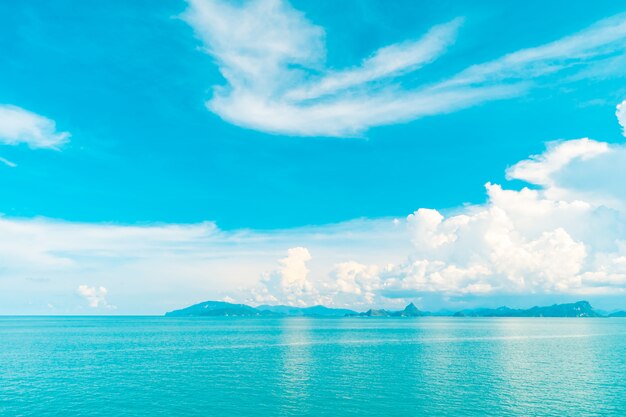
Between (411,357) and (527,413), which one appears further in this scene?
(411,357)

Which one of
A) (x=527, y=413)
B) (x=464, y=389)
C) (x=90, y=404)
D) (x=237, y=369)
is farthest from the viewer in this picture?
(x=237, y=369)

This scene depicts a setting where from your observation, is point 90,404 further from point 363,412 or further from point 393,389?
point 393,389

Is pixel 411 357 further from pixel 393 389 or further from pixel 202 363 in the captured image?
pixel 202 363

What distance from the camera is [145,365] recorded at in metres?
122

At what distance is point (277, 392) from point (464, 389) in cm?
3914

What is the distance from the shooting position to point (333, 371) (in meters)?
111

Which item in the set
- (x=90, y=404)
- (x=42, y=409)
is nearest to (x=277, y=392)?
(x=90, y=404)

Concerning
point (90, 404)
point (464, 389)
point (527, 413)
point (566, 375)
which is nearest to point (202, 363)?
point (90, 404)

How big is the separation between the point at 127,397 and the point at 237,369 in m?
37.0

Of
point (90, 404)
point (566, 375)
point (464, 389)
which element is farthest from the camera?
point (566, 375)

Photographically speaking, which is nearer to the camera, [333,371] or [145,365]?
[333,371]

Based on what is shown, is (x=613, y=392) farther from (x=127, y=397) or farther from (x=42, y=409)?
(x=42, y=409)

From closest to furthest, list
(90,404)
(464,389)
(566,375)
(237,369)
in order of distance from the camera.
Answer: (90,404)
(464,389)
(566,375)
(237,369)

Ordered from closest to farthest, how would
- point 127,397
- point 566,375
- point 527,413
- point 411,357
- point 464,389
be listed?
point 527,413 < point 127,397 < point 464,389 < point 566,375 < point 411,357
